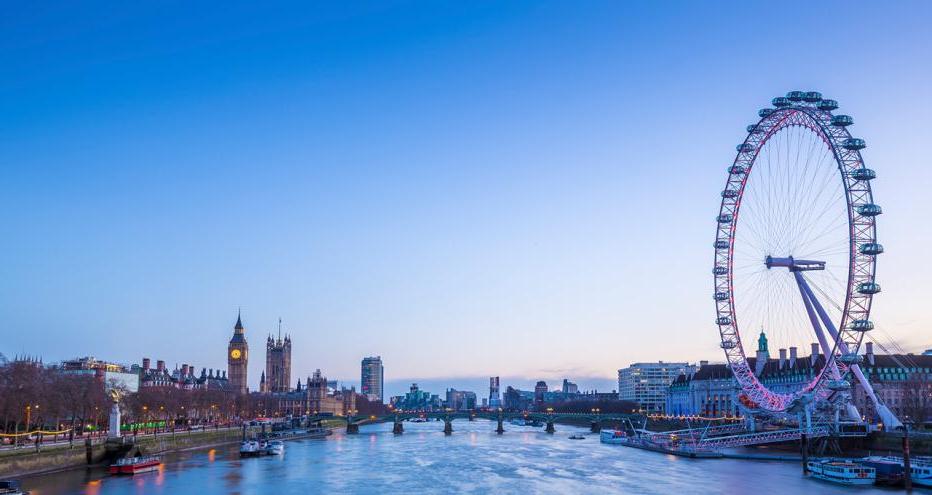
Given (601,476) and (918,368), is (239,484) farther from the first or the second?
(918,368)

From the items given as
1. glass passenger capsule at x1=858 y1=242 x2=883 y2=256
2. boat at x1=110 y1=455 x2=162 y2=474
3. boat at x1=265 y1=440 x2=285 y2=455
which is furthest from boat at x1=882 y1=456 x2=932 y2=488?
boat at x1=265 y1=440 x2=285 y2=455

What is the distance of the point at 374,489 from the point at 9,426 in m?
54.7

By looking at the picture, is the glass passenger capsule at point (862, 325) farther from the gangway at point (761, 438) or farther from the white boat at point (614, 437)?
the white boat at point (614, 437)

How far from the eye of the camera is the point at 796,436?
86.9 metres

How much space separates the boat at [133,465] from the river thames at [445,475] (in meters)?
1.20

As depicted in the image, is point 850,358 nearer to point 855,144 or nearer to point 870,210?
point 870,210

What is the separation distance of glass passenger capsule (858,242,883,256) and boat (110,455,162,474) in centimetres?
6254

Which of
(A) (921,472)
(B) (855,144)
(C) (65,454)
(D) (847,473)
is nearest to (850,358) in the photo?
(D) (847,473)

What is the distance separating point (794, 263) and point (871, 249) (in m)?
9.45

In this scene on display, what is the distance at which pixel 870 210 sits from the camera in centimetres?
7044

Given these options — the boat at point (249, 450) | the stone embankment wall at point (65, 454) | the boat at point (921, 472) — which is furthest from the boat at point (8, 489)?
the boat at point (921, 472)

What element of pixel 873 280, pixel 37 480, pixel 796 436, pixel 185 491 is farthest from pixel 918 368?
pixel 37 480

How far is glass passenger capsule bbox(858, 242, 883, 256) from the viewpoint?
7031cm

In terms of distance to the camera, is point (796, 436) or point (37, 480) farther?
point (796, 436)
